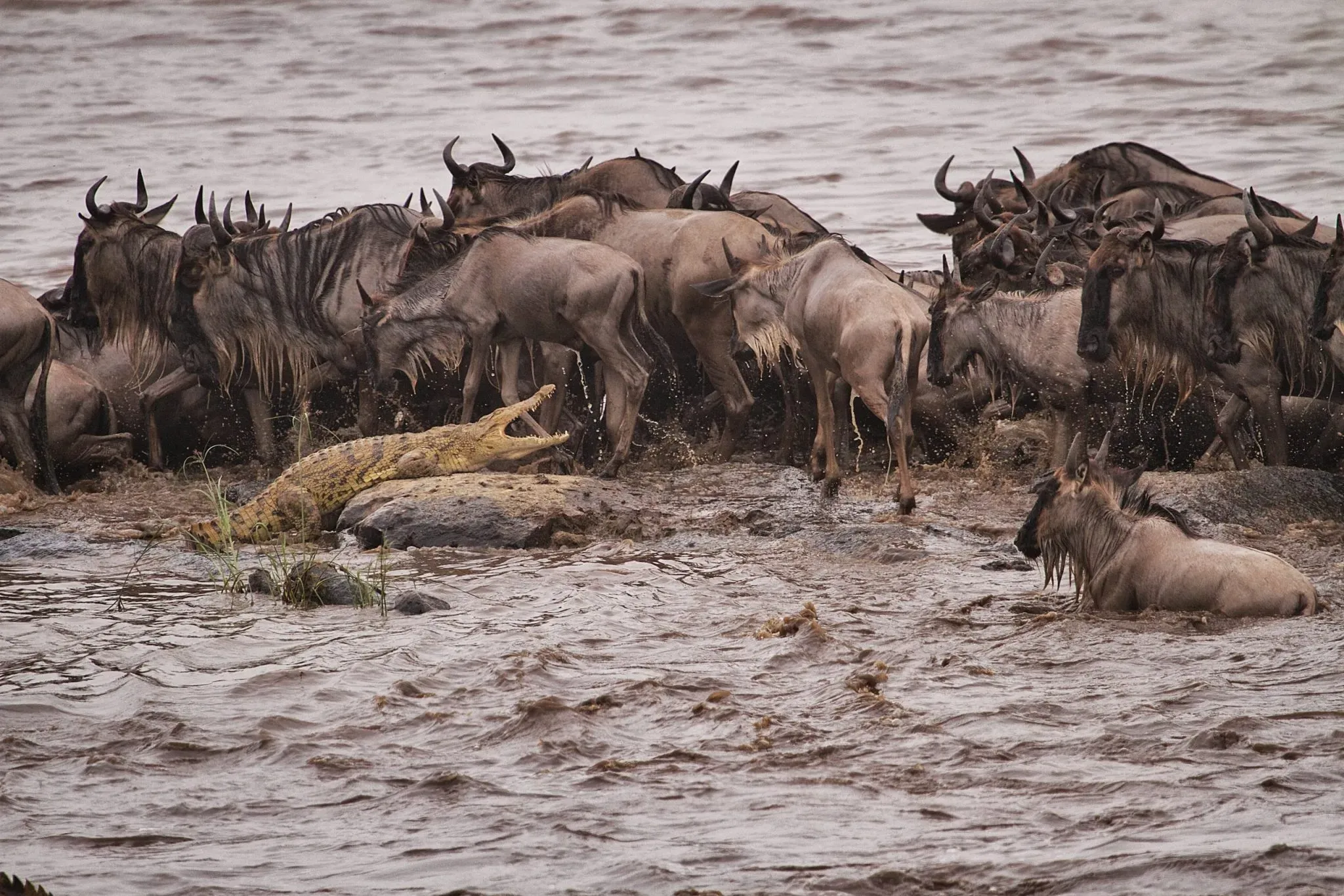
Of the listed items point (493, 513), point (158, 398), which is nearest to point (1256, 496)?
point (493, 513)

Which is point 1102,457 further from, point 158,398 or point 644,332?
point 158,398

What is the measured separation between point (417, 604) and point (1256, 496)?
183 inches

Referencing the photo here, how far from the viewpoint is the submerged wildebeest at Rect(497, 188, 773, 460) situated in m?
12.6

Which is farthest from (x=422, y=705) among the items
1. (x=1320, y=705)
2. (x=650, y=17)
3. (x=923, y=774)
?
(x=650, y=17)

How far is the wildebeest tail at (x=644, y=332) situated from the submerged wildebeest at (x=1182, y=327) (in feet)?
9.47

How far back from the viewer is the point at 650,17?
3981cm

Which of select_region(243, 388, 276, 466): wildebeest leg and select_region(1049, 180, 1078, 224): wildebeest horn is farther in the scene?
select_region(243, 388, 276, 466): wildebeest leg

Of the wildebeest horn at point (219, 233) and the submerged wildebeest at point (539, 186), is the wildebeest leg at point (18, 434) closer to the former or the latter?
the wildebeest horn at point (219, 233)

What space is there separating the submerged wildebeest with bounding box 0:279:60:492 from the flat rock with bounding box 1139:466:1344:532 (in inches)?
297

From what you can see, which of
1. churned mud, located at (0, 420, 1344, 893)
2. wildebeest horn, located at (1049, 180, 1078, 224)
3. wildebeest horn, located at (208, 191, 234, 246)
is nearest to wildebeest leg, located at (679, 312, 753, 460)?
wildebeest horn, located at (1049, 180, 1078, 224)

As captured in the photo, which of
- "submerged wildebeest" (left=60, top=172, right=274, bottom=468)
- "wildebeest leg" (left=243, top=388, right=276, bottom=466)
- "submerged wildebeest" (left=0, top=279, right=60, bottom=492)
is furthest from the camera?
"submerged wildebeest" (left=60, top=172, right=274, bottom=468)

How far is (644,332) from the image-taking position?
1291 cm

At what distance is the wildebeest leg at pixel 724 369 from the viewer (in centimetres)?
1276

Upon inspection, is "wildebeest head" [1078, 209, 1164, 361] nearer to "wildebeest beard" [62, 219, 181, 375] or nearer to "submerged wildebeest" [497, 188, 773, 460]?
"submerged wildebeest" [497, 188, 773, 460]
